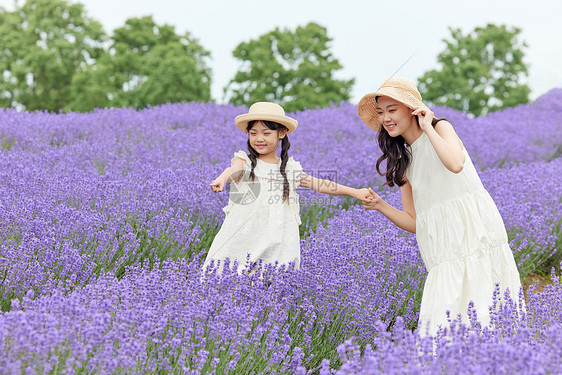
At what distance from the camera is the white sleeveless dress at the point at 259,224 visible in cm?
306

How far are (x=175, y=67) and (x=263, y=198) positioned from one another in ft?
35.9

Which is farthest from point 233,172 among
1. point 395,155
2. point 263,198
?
point 395,155

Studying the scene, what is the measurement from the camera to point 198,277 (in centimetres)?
259

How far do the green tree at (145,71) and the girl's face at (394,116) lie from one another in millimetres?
10452

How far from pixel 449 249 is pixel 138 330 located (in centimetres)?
160

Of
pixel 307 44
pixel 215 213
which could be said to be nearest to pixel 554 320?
pixel 215 213

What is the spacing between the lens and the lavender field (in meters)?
1.85

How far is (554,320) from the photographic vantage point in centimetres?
254

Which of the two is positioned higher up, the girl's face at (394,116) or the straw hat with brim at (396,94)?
the straw hat with brim at (396,94)

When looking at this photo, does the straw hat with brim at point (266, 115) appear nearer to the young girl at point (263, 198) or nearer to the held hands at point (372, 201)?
the young girl at point (263, 198)

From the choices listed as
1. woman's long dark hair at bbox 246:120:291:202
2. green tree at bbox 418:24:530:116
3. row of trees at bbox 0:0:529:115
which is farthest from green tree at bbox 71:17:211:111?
woman's long dark hair at bbox 246:120:291:202

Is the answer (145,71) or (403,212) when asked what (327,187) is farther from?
(145,71)

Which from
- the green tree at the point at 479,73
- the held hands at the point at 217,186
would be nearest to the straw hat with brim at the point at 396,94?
the held hands at the point at 217,186

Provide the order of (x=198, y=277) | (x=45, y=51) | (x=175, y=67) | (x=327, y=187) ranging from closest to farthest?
(x=198, y=277), (x=327, y=187), (x=175, y=67), (x=45, y=51)
